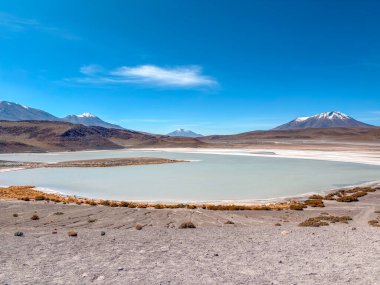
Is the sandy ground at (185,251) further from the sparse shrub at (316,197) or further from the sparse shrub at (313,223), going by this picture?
the sparse shrub at (316,197)

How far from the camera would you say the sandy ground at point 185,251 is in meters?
8.19

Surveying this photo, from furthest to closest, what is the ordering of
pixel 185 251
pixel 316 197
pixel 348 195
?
pixel 348 195
pixel 316 197
pixel 185 251

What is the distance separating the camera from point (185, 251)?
34.5 ft

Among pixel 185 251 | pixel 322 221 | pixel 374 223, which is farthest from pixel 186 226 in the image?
pixel 374 223

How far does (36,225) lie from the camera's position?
1483 centimetres

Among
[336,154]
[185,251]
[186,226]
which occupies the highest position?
[336,154]

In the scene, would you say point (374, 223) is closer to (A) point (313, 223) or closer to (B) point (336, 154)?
(A) point (313, 223)

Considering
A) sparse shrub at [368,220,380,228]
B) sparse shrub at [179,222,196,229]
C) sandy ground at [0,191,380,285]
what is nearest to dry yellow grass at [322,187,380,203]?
sandy ground at [0,191,380,285]

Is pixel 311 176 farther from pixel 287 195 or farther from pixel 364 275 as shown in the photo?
pixel 364 275

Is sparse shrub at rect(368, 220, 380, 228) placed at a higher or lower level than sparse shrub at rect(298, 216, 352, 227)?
higher

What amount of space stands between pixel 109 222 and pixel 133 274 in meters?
7.64

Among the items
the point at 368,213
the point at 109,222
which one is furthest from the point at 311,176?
the point at 109,222

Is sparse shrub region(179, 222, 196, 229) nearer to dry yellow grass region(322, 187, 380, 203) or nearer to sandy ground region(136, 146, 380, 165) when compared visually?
dry yellow grass region(322, 187, 380, 203)

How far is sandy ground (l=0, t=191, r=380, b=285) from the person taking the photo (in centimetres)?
819
